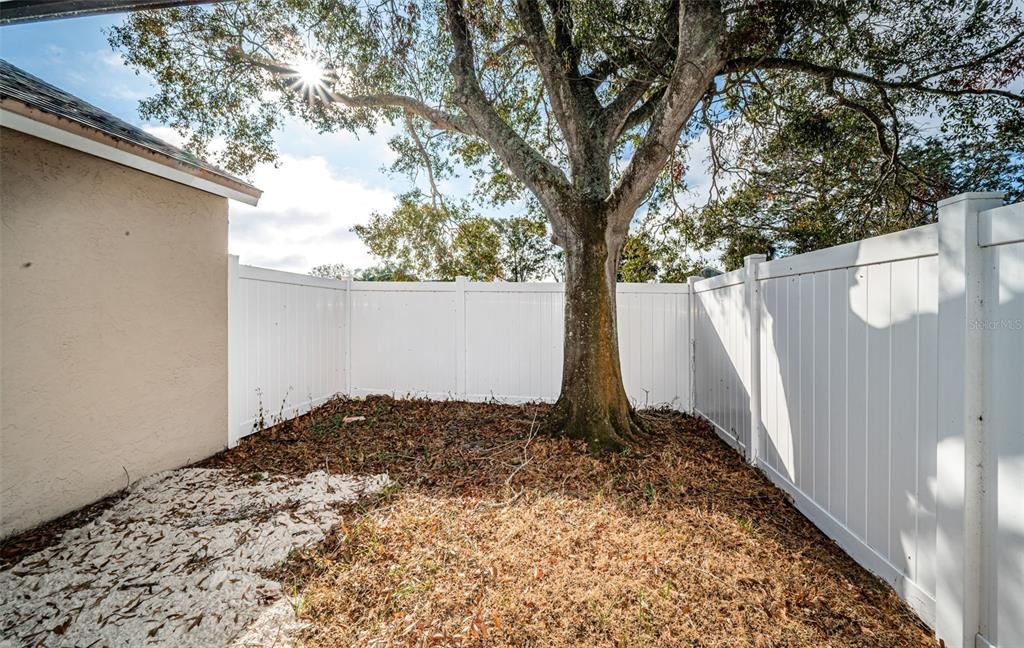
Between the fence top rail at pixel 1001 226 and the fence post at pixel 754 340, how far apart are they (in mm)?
1858

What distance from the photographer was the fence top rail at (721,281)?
3.64m

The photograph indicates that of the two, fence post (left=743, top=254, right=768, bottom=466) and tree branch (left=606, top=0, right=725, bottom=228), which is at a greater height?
tree branch (left=606, top=0, right=725, bottom=228)

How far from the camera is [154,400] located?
136 inches

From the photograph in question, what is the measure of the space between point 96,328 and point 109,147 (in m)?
1.39

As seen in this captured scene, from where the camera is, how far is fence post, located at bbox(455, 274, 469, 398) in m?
5.86

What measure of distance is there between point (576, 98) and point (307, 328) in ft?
14.7

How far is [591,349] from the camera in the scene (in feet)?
13.2

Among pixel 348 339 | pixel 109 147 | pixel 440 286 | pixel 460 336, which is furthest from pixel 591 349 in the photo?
pixel 109 147

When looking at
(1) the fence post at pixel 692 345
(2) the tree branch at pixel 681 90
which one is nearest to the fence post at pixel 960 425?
(2) the tree branch at pixel 681 90

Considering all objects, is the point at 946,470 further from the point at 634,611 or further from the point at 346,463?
the point at 346,463

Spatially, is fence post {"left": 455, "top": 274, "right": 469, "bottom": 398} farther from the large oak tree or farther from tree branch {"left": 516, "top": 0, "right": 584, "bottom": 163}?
tree branch {"left": 516, "top": 0, "right": 584, "bottom": 163}

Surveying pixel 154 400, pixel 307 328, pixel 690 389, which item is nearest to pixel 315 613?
pixel 154 400

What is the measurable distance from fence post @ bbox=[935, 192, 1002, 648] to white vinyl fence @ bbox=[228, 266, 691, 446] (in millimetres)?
3870

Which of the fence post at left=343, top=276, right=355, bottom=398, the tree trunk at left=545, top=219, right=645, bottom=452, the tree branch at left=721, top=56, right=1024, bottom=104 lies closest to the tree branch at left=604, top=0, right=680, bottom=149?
the tree branch at left=721, top=56, right=1024, bottom=104
